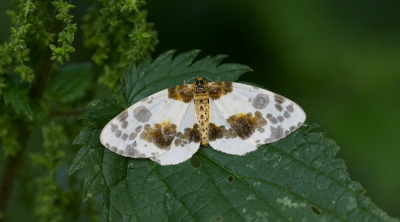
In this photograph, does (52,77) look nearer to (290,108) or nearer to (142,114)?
(142,114)

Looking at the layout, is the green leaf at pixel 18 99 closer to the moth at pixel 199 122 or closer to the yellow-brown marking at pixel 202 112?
the moth at pixel 199 122

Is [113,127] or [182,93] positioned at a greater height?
[182,93]

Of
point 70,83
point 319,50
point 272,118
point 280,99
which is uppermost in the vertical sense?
point 280,99

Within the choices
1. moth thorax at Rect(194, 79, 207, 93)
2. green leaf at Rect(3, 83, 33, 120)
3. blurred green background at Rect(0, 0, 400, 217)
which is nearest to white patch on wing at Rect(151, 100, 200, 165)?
moth thorax at Rect(194, 79, 207, 93)

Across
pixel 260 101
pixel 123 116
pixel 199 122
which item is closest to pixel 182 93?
pixel 199 122

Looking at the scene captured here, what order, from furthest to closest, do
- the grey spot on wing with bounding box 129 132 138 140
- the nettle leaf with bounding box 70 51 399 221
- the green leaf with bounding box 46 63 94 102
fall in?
the green leaf with bounding box 46 63 94 102, the grey spot on wing with bounding box 129 132 138 140, the nettle leaf with bounding box 70 51 399 221

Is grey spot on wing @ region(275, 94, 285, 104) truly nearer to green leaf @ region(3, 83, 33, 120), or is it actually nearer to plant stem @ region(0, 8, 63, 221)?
plant stem @ region(0, 8, 63, 221)
